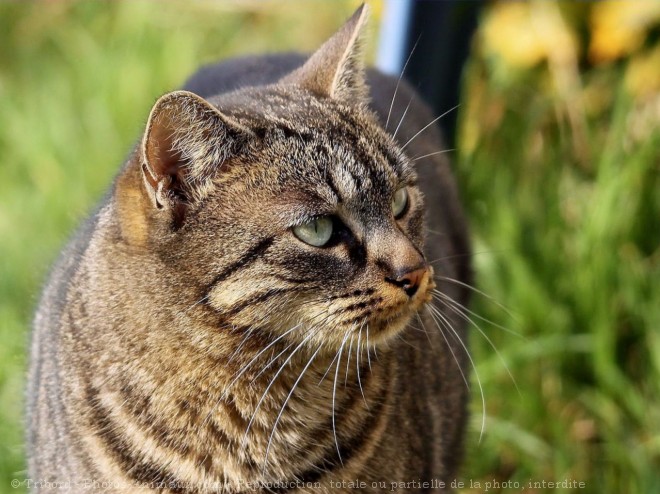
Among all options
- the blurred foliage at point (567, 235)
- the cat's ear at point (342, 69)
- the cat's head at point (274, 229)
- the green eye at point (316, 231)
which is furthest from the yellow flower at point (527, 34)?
the green eye at point (316, 231)

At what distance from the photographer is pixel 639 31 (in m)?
3.39

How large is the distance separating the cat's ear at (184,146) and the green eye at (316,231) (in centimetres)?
18

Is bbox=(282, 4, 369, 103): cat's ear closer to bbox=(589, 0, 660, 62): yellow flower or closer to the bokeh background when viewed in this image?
the bokeh background

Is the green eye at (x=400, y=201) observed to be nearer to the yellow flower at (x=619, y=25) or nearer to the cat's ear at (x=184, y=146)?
the cat's ear at (x=184, y=146)

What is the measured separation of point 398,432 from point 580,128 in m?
1.97

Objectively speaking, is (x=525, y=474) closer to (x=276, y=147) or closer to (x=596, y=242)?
(x=596, y=242)

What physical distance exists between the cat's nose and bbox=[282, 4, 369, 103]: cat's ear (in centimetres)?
43

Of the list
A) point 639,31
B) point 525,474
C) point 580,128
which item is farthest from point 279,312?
point 639,31

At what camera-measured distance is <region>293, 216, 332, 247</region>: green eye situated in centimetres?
155

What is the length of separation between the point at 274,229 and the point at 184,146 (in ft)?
0.69

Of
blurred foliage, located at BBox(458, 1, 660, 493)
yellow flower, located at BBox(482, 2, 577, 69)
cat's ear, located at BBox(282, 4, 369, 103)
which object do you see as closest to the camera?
cat's ear, located at BBox(282, 4, 369, 103)

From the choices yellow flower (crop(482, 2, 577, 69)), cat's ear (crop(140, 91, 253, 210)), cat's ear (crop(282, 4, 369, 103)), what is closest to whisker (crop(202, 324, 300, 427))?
cat's ear (crop(140, 91, 253, 210))

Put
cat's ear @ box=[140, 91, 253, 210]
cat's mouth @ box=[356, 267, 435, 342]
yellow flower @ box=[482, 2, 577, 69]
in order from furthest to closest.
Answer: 1. yellow flower @ box=[482, 2, 577, 69]
2. cat's mouth @ box=[356, 267, 435, 342]
3. cat's ear @ box=[140, 91, 253, 210]

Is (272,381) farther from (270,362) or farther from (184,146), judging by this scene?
(184,146)
